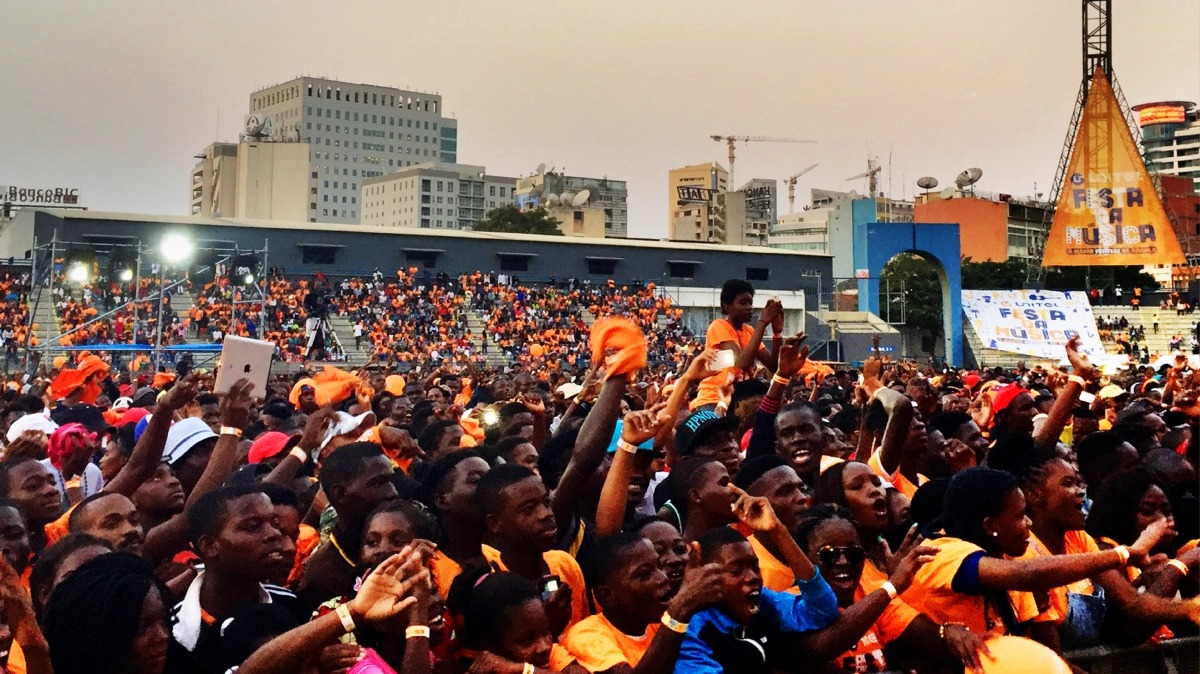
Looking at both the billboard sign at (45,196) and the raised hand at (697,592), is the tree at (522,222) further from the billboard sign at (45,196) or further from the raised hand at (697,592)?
the raised hand at (697,592)

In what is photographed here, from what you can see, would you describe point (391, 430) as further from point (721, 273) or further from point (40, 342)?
point (721, 273)

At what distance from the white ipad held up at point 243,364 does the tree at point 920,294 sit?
1743 inches

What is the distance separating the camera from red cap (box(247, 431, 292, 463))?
6.28 m

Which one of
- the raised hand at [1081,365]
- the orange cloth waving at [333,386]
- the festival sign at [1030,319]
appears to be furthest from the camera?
the festival sign at [1030,319]

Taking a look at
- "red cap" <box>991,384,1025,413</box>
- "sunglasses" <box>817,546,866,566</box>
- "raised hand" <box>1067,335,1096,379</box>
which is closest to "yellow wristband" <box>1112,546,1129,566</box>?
"sunglasses" <box>817,546,866,566</box>

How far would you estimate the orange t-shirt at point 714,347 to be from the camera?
23.9 feet

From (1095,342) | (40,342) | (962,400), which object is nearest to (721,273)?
(1095,342)

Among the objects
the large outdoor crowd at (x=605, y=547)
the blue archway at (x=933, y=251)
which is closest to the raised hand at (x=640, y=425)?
the large outdoor crowd at (x=605, y=547)

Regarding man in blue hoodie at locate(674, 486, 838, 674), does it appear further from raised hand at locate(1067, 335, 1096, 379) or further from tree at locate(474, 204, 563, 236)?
tree at locate(474, 204, 563, 236)

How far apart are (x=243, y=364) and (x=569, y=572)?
2.52 metres

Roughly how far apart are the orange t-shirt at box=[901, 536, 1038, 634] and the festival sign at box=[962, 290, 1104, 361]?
131 feet

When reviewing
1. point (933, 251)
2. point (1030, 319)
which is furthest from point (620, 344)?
point (1030, 319)

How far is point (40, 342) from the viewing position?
88.5 ft

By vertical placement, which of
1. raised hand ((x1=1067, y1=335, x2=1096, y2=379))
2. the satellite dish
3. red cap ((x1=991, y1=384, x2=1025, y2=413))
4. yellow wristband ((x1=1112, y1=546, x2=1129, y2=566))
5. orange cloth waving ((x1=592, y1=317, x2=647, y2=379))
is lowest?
yellow wristband ((x1=1112, y1=546, x2=1129, y2=566))
